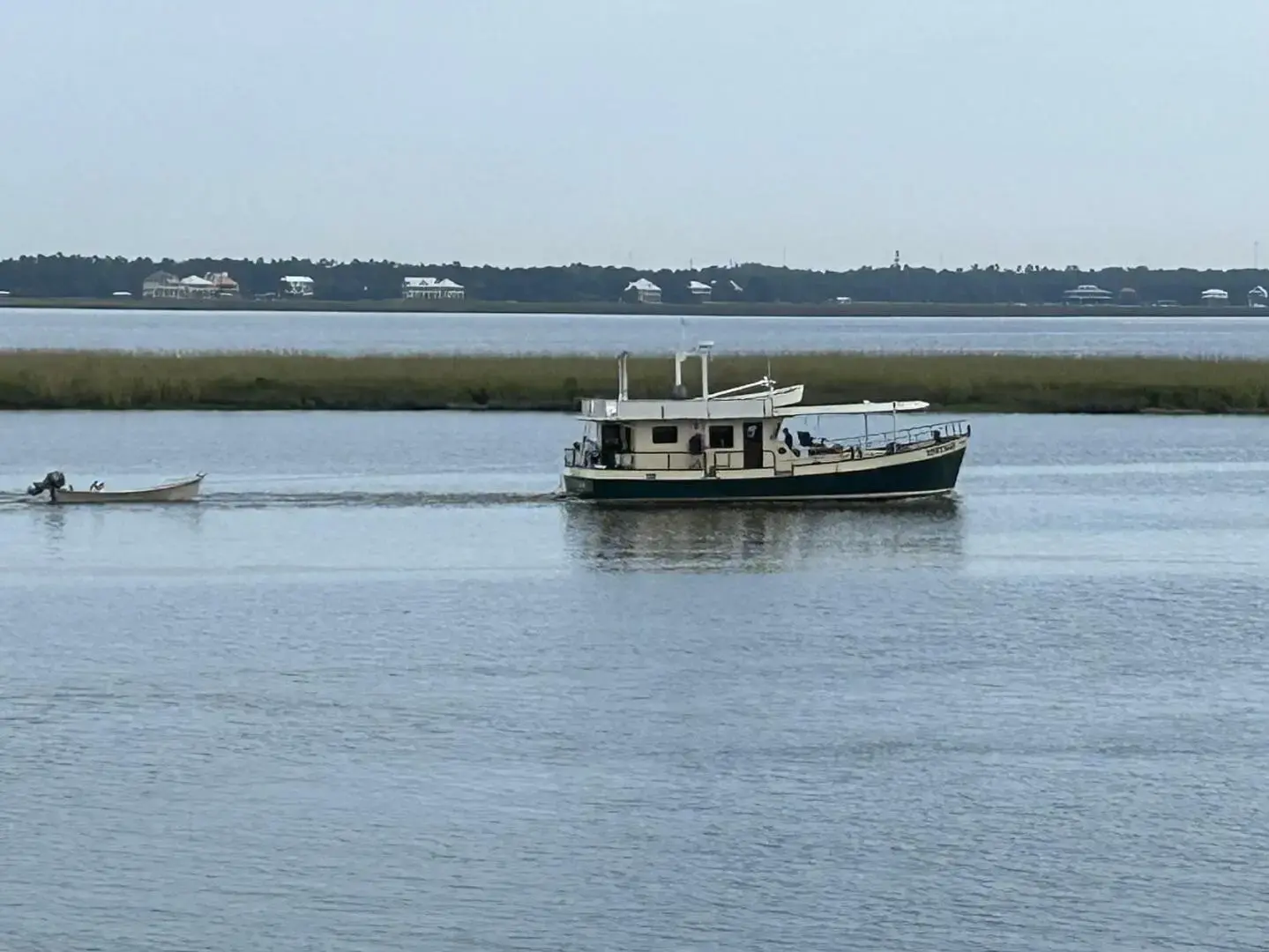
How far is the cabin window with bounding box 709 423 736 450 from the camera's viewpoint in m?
62.1

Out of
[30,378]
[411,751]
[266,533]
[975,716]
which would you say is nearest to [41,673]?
[411,751]

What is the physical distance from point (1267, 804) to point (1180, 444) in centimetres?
5760

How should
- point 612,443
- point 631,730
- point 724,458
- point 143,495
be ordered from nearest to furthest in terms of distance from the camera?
point 631,730, point 143,495, point 724,458, point 612,443

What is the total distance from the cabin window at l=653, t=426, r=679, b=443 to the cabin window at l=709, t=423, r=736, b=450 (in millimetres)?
970

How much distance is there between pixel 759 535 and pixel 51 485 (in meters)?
19.2

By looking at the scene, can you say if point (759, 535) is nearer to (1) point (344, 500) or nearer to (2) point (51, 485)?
(1) point (344, 500)

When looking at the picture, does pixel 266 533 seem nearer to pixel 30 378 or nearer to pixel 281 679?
pixel 281 679

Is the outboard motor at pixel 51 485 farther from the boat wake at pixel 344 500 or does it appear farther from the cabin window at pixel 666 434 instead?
the cabin window at pixel 666 434

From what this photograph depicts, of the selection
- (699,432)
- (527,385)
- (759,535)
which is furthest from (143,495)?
(527,385)

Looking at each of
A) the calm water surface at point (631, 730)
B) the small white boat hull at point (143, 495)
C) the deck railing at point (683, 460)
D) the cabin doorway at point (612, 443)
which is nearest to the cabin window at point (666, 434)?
the deck railing at point (683, 460)

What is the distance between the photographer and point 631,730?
33.4 m

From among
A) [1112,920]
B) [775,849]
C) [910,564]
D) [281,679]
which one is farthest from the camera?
[910,564]

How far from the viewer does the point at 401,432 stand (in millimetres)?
87312

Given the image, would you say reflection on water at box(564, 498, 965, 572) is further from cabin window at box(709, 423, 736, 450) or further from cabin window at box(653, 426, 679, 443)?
cabin window at box(653, 426, 679, 443)
